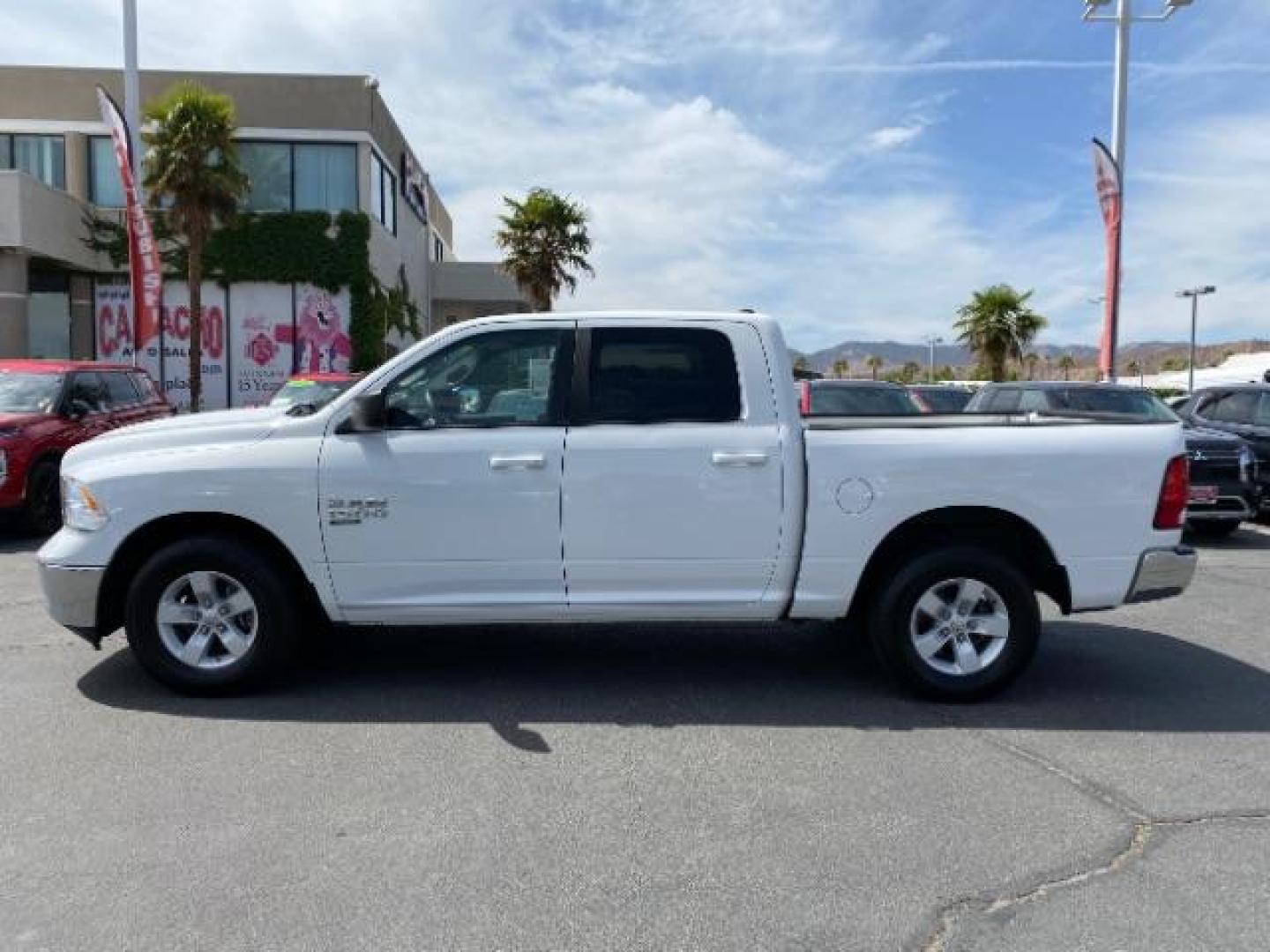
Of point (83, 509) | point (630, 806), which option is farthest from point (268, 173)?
point (630, 806)

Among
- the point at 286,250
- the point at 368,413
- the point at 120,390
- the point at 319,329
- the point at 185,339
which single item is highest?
the point at 286,250

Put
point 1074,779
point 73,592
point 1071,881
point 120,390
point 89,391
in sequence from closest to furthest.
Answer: point 1071,881 → point 1074,779 → point 73,592 → point 89,391 → point 120,390

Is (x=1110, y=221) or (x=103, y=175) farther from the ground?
(x=103, y=175)

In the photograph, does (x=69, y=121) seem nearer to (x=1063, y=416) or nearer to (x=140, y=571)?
(x=140, y=571)

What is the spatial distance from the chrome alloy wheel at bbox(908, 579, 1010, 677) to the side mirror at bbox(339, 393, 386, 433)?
113 inches

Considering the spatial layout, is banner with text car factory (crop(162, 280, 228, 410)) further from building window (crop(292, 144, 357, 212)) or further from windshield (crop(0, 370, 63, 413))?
windshield (crop(0, 370, 63, 413))

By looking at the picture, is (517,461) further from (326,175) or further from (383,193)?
(383,193)

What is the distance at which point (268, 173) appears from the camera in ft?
87.6

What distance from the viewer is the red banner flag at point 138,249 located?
19.4 metres

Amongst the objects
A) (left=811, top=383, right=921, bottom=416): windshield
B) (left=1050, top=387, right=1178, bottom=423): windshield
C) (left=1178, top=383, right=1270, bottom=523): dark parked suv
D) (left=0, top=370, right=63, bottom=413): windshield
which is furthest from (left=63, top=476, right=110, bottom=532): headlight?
(left=1178, top=383, right=1270, bottom=523): dark parked suv

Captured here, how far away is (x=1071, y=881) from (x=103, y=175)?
95.8 feet

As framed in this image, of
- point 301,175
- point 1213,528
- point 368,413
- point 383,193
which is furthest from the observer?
point 383,193

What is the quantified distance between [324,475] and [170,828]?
1825 mm

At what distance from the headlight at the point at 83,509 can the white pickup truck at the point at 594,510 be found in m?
0.02
